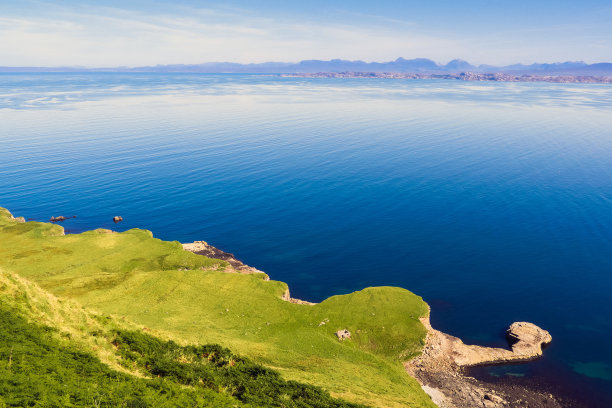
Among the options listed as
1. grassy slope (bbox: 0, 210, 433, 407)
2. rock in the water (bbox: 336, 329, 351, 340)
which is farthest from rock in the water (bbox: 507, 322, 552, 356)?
rock in the water (bbox: 336, 329, 351, 340)

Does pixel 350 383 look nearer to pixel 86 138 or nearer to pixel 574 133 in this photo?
pixel 86 138

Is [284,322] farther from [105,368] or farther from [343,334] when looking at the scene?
[105,368]

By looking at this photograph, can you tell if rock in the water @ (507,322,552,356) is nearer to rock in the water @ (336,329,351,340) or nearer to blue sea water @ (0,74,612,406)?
blue sea water @ (0,74,612,406)

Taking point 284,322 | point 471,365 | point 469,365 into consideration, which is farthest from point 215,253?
point 471,365

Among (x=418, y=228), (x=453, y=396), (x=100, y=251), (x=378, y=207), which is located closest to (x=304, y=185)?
(x=378, y=207)

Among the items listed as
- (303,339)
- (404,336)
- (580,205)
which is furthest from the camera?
(580,205)

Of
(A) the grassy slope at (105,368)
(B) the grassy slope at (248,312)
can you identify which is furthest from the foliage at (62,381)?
(B) the grassy slope at (248,312)

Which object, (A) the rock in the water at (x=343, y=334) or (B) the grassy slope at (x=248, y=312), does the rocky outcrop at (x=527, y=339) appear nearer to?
(B) the grassy slope at (x=248, y=312)
